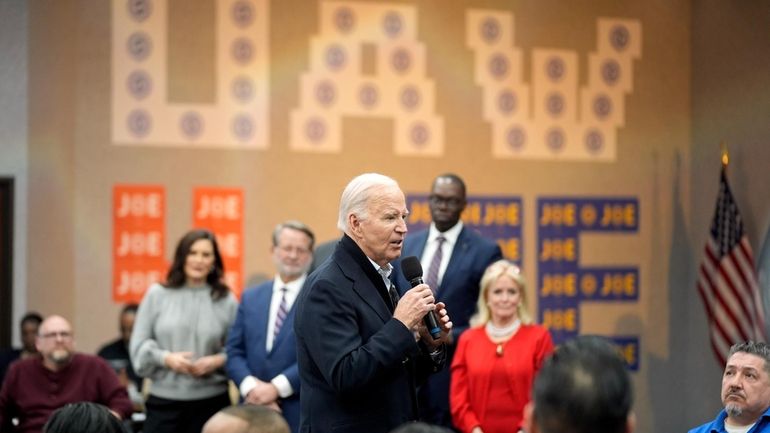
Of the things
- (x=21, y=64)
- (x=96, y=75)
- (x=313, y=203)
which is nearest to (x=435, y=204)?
(x=313, y=203)

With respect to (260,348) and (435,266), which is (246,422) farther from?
(435,266)

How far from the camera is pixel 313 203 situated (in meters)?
6.86

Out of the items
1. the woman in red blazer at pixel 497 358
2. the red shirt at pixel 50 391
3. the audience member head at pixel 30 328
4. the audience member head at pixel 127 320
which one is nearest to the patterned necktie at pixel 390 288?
the woman in red blazer at pixel 497 358

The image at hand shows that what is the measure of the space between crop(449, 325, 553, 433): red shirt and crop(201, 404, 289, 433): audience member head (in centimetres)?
277

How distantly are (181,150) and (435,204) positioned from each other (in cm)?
203

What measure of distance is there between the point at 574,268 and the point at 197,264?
122 inches

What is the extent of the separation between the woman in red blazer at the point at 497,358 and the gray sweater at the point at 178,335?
1.23 metres

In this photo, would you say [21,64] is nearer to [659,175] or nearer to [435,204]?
[435,204]

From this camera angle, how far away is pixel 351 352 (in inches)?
111

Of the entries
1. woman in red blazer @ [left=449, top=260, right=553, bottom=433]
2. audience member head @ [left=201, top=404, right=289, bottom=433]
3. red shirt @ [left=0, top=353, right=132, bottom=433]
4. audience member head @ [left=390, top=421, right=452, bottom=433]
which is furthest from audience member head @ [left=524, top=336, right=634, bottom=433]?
red shirt @ [left=0, top=353, right=132, bottom=433]

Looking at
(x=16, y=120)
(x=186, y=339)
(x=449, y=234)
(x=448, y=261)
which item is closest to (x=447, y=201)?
(x=449, y=234)

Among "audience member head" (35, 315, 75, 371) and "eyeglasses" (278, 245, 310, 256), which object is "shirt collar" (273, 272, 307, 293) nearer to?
"eyeglasses" (278, 245, 310, 256)

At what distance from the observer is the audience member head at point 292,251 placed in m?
5.14

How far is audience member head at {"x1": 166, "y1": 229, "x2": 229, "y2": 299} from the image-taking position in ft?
17.3
